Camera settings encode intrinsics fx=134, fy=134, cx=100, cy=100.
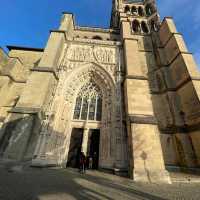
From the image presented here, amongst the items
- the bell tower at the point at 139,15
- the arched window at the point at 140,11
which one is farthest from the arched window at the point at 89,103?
the arched window at the point at 140,11

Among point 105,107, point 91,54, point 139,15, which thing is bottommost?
point 105,107

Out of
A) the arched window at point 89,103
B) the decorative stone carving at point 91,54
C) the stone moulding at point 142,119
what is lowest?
the stone moulding at point 142,119

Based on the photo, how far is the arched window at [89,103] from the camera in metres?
9.07

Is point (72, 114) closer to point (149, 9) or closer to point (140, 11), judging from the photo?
point (140, 11)

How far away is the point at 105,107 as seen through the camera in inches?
356

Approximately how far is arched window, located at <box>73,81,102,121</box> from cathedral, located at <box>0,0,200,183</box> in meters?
0.07

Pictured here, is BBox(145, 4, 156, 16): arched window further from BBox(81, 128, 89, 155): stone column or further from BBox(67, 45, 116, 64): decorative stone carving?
BBox(81, 128, 89, 155): stone column

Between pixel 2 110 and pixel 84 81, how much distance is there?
623 centimetres

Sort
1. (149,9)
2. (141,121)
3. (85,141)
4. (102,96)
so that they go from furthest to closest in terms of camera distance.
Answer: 1. (149,9)
2. (102,96)
3. (85,141)
4. (141,121)

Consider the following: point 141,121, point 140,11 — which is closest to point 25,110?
point 141,121

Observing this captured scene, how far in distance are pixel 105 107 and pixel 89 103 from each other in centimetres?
122

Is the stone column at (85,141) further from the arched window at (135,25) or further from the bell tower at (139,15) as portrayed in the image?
the arched window at (135,25)

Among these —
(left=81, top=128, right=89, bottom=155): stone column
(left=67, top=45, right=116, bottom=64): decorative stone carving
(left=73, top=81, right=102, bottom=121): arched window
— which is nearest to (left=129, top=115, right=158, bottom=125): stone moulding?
(left=73, top=81, right=102, bottom=121): arched window

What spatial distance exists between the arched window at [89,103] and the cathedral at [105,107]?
0.22 feet
